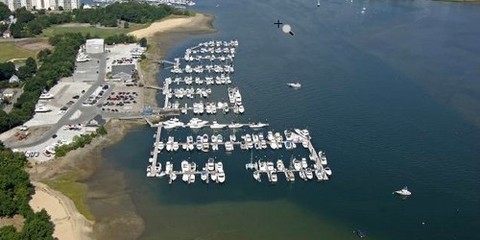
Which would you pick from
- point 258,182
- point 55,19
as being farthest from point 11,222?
point 55,19

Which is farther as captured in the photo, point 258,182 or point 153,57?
point 153,57

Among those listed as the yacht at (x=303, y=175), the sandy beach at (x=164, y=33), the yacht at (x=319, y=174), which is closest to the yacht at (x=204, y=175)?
the yacht at (x=303, y=175)

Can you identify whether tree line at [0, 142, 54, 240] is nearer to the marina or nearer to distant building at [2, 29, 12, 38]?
the marina

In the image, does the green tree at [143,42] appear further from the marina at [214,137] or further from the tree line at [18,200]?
the tree line at [18,200]

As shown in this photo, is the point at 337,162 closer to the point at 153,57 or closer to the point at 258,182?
the point at 258,182

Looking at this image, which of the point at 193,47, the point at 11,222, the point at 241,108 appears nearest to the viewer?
the point at 11,222

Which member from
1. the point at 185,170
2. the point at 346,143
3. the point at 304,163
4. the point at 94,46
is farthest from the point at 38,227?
the point at 94,46
